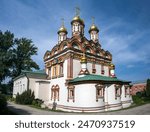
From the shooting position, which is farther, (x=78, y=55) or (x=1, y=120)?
(x=78, y=55)

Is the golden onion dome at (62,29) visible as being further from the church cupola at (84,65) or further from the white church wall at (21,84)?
the white church wall at (21,84)

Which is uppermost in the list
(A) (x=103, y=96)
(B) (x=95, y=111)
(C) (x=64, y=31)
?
(C) (x=64, y=31)

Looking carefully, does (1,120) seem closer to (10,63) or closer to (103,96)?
(103,96)

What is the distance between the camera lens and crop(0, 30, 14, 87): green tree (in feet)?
62.6

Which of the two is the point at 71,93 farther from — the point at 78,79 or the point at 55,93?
the point at 55,93

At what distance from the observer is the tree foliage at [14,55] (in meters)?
19.7

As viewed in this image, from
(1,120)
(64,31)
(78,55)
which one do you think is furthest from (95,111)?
(64,31)

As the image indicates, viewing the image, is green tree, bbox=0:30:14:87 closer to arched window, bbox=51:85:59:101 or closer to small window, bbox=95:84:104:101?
arched window, bbox=51:85:59:101

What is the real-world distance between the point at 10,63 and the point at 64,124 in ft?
54.7

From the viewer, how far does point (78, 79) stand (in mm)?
12859

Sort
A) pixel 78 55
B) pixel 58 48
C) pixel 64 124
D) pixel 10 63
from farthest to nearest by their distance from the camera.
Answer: pixel 10 63
pixel 58 48
pixel 78 55
pixel 64 124

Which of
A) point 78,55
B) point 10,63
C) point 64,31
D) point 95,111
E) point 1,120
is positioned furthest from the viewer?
point 10,63

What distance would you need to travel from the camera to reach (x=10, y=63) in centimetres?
2055

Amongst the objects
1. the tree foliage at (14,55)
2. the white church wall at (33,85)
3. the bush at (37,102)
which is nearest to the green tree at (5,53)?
the tree foliage at (14,55)
